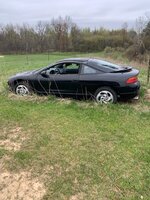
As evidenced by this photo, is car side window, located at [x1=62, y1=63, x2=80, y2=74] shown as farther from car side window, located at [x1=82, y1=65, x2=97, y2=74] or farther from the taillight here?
the taillight

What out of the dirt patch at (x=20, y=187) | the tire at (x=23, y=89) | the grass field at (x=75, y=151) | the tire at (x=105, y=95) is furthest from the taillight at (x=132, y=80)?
the dirt patch at (x=20, y=187)

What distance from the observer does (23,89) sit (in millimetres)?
8867

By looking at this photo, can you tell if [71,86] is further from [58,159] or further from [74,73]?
[58,159]

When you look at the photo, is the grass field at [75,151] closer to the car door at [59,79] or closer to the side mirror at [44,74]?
the car door at [59,79]

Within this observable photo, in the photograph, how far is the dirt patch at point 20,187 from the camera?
3.70 m

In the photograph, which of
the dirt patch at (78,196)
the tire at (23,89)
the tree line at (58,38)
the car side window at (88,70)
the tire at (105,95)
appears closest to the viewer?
the dirt patch at (78,196)

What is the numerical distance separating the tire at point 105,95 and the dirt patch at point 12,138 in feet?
8.96

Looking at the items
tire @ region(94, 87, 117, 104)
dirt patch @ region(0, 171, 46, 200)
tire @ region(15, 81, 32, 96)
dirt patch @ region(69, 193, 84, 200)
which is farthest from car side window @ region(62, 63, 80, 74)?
dirt patch @ region(69, 193, 84, 200)

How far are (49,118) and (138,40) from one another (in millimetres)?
30703

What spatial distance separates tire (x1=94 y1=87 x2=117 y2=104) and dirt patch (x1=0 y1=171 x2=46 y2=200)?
4.02m

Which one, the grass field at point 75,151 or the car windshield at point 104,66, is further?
the car windshield at point 104,66

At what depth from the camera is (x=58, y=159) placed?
4.59 metres

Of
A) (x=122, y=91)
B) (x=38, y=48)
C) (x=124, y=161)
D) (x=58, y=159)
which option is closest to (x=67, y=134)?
(x=58, y=159)

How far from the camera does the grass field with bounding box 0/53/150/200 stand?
3.82 meters
